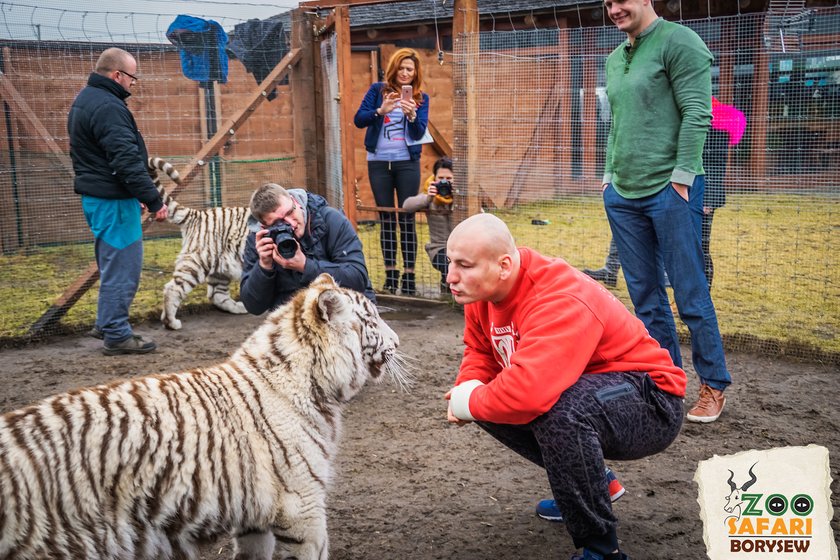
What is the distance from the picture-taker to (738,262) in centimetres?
913

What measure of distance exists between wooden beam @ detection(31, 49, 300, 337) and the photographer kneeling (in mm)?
→ 3048

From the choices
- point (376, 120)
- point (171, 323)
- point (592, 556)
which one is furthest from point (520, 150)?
point (592, 556)

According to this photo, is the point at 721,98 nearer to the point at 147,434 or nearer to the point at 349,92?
the point at 349,92

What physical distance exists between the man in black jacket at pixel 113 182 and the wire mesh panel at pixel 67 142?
46.2 inches

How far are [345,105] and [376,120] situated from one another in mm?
358

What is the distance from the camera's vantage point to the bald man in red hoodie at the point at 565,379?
110 inches

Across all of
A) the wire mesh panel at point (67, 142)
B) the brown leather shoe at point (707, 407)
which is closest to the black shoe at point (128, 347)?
the wire mesh panel at point (67, 142)

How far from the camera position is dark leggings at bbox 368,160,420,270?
25.3ft

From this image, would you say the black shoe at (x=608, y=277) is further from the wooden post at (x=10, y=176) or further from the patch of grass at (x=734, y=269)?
the wooden post at (x=10, y=176)

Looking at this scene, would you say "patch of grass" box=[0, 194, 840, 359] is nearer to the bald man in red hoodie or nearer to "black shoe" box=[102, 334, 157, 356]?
"black shoe" box=[102, 334, 157, 356]

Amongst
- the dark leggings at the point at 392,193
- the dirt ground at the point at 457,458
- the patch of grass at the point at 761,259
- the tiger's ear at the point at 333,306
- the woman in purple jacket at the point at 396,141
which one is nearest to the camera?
the tiger's ear at the point at 333,306

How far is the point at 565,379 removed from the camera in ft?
9.18

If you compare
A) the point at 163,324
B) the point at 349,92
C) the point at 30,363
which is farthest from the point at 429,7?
the point at 30,363

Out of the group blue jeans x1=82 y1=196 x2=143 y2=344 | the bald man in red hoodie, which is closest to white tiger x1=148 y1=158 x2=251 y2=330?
blue jeans x1=82 y1=196 x2=143 y2=344
